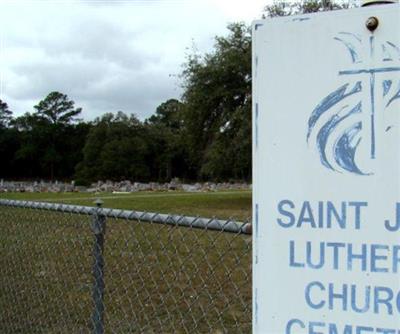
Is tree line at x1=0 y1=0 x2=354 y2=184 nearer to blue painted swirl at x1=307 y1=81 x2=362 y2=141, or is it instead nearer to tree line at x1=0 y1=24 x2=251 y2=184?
tree line at x1=0 y1=24 x2=251 y2=184

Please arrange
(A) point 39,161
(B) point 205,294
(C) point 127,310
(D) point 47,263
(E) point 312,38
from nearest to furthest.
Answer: (E) point 312,38, (C) point 127,310, (B) point 205,294, (D) point 47,263, (A) point 39,161

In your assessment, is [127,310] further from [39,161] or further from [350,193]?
[39,161]

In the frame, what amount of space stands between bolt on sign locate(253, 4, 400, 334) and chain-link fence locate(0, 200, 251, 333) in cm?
104

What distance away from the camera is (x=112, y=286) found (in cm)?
600

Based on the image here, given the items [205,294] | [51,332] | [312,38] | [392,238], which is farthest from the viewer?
[205,294]

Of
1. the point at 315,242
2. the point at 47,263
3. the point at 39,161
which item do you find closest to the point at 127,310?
the point at 47,263

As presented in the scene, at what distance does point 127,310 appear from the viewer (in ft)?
A: 17.0

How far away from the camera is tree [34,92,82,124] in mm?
93650

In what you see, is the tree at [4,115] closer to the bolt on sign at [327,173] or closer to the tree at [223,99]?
the tree at [223,99]

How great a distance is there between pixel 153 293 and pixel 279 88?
4.54m

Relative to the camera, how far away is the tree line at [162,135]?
25045 mm

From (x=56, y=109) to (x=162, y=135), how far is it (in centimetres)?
2302

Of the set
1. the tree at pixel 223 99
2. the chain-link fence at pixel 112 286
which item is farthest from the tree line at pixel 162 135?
the chain-link fence at pixel 112 286

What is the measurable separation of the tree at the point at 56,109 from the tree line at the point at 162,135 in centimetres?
16
